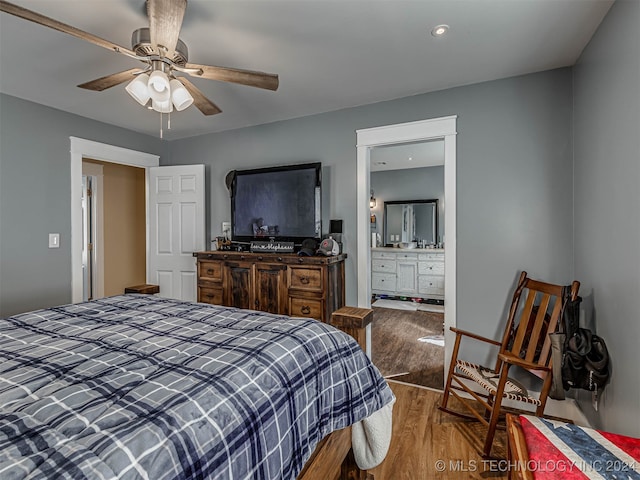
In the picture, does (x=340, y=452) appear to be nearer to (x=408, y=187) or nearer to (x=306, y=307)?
(x=306, y=307)

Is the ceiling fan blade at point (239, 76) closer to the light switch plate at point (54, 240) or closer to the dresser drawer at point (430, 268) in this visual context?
the light switch plate at point (54, 240)

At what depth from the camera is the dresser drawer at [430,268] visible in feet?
18.0

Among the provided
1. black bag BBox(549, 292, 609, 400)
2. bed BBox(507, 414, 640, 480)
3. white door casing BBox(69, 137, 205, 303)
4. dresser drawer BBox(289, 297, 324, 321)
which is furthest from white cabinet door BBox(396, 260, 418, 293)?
bed BBox(507, 414, 640, 480)

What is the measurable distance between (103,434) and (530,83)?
10.1 feet

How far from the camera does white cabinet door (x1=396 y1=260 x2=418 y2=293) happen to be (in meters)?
5.66

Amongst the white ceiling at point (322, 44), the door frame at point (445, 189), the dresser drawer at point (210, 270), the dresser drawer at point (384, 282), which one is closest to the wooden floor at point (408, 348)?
the door frame at point (445, 189)

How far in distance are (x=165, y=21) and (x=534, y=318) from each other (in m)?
2.83

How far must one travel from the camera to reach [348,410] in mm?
1331

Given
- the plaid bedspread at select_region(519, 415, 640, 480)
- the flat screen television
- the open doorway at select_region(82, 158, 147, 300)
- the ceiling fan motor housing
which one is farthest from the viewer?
the open doorway at select_region(82, 158, 147, 300)

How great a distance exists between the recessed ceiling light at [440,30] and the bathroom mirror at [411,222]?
430cm

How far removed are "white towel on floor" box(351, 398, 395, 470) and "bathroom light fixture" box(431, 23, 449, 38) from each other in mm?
2001

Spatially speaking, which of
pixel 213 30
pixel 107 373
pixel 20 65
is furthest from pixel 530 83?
pixel 20 65

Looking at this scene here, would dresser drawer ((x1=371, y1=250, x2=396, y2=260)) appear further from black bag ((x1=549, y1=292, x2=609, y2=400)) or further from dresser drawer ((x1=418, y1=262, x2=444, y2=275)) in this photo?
black bag ((x1=549, y1=292, x2=609, y2=400))

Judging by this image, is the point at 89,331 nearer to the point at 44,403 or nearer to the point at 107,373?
the point at 107,373
